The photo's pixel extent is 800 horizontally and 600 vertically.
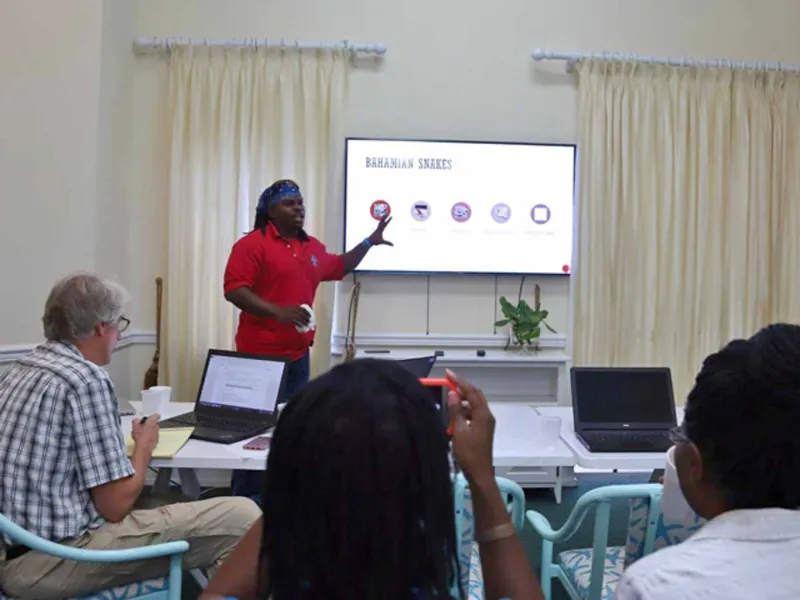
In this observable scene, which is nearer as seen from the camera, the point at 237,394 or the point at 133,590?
the point at 133,590

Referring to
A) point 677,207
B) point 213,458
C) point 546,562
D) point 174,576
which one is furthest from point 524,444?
point 677,207

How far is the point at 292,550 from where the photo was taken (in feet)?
2.35

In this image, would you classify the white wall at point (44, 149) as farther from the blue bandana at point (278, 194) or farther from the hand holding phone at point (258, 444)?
the hand holding phone at point (258, 444)

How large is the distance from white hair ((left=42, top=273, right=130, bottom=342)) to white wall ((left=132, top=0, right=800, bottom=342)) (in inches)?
96.1

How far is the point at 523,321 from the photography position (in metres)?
4.03

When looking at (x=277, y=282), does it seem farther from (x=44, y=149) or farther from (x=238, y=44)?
(x=238, y=44)

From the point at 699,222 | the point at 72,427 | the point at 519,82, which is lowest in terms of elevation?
the point at 72,427

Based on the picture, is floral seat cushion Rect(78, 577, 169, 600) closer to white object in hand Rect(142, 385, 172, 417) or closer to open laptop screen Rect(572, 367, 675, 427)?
white object in hand Rect(142, 385, 172, 417)

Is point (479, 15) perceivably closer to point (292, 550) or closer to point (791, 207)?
point (791, 207)

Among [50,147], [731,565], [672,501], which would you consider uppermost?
[50,147]

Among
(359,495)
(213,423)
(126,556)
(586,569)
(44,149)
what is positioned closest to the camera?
(359,495)

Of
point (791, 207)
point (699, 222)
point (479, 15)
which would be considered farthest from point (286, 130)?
point (791, 207)

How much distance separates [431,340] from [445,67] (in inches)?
69.8

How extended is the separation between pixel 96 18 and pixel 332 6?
141 centimetres
